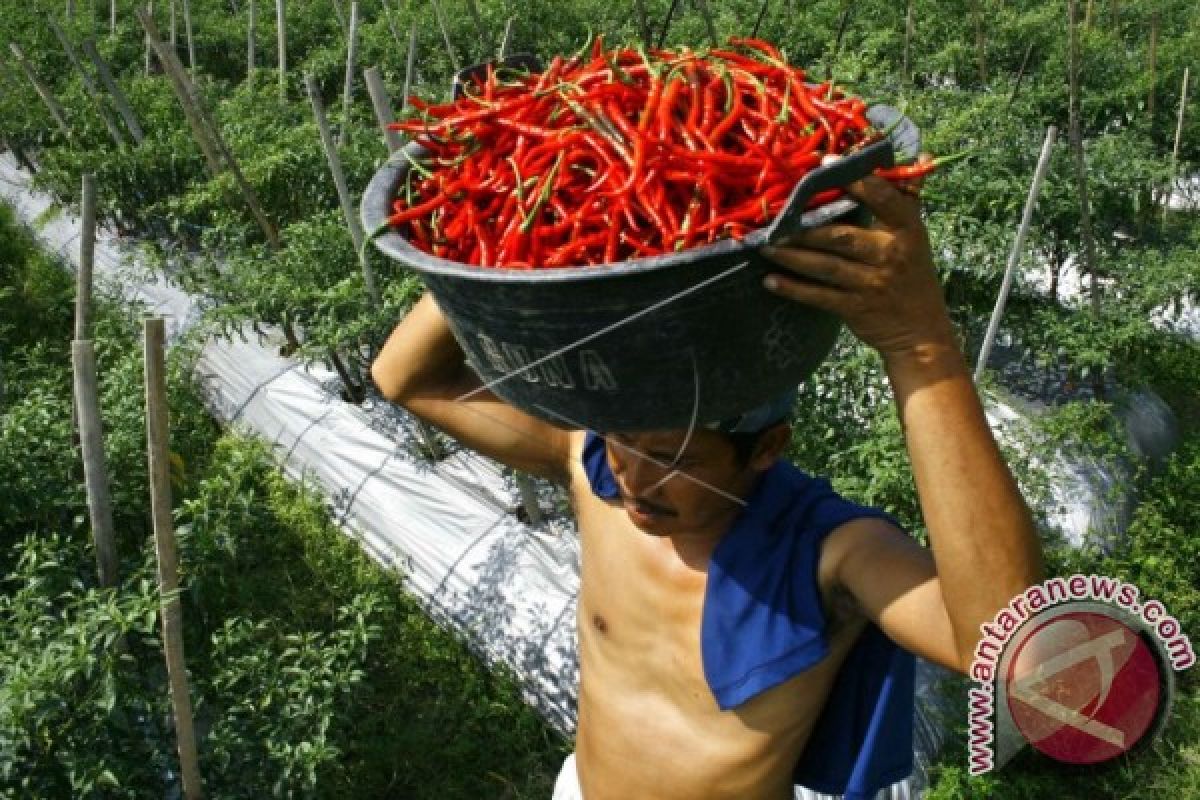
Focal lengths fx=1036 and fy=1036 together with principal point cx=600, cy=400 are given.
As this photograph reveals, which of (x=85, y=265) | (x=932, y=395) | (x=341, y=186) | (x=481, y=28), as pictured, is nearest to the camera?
(x=932, y=395)

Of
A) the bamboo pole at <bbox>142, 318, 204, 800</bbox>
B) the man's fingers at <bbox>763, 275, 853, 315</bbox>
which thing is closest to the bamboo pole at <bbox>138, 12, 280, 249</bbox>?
the bamboo pole at <bbox>142, 318, 204, 800</bbox>

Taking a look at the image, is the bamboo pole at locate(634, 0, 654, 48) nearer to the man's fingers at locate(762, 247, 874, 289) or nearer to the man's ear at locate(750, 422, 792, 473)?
the man's ear at locate(750, 422, 792, 473)

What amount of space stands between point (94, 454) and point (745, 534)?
213 centimetres

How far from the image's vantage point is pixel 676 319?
1.16m

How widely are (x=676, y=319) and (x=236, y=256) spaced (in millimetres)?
4810

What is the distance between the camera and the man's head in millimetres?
1667

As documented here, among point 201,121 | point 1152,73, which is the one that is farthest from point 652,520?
point 1152,73

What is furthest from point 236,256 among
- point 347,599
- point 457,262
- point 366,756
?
point 457,262

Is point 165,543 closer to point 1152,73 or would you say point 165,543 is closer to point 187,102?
point 187,102

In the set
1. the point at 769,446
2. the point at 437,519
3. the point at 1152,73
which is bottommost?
the point at 1152,73

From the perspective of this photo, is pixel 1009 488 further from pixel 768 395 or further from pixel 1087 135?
pixel 1087 135

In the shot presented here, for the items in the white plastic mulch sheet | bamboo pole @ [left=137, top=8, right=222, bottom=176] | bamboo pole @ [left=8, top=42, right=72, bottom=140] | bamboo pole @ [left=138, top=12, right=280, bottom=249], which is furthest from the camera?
bamboo pole @ [left=8, top=42, right=72, bottom=140]

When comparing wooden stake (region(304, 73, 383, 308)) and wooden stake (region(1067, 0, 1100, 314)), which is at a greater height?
wooden stake (region(304, 73, 383, 308))

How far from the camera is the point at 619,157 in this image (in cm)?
124
